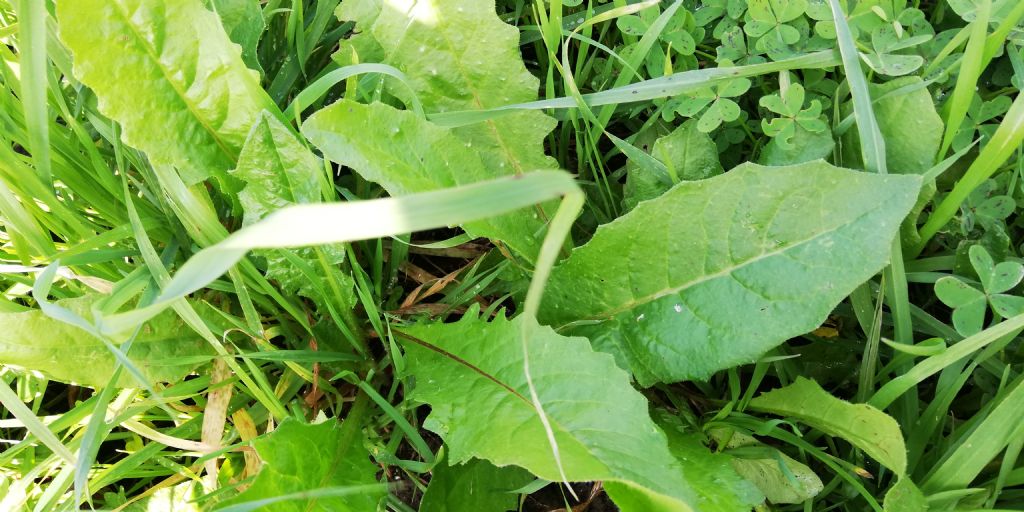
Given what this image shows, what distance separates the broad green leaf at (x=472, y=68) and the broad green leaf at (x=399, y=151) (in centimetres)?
12

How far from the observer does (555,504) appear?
1.47m

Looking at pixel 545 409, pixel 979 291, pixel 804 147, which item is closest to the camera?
pixel 545 409

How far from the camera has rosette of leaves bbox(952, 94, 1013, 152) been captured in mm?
1372

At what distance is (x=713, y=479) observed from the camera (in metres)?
1.23

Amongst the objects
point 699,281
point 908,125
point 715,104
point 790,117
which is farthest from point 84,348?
point 908,125

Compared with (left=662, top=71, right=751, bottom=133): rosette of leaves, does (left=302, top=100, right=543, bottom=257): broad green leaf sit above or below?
above

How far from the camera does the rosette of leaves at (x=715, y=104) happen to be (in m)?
1.39

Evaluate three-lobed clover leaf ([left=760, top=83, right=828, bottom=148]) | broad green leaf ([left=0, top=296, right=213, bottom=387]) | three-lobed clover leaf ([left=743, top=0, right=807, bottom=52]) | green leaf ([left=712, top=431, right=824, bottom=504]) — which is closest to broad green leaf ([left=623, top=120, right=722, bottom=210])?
three-lobed clover leaf ([left=760, top=83, right=828, bottom=148])

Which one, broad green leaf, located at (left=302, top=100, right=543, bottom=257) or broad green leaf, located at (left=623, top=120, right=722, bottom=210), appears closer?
broad green leaf, located at (left=302, top=100, right=543, bottom=257)

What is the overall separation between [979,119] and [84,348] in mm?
1721

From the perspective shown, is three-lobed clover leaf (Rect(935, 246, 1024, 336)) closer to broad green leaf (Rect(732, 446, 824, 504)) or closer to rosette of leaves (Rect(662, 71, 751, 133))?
broad green leaf (Rect(732, 446, 824, 504))

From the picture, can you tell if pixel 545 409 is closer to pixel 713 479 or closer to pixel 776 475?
pixel 713 479

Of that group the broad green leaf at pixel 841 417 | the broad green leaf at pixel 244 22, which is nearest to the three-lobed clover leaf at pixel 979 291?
the broad green leaf at pixel 841 417

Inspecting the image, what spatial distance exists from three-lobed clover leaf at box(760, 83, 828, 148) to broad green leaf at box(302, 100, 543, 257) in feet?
1.67
